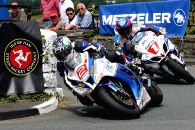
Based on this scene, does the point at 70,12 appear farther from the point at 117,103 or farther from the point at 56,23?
the point at 117,103

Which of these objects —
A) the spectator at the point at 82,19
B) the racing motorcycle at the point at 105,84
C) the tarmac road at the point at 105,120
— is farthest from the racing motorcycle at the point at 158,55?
the spectator at the point at 82,19

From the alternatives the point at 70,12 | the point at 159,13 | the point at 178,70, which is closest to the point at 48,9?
the point at 70,12

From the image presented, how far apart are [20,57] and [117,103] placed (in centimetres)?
248

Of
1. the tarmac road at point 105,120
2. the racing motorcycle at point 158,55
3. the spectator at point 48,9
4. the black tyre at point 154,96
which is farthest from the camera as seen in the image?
the spectator at point 48,9

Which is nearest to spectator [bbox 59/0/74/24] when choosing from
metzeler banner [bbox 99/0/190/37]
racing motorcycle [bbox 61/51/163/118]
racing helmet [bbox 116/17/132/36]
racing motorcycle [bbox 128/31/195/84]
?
metzeler banner [bbox 99/0/190/37]

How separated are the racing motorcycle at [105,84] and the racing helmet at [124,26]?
2.96 m

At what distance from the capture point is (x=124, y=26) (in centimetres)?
1250

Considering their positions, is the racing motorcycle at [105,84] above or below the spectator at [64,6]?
below

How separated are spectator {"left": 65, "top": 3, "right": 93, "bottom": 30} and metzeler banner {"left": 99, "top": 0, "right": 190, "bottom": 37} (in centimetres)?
77

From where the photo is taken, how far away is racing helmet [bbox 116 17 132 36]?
12.5 metres

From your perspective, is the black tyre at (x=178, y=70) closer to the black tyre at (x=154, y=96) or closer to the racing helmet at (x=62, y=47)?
the black tyre at (x=154, y=96)

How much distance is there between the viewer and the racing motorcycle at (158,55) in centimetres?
1304

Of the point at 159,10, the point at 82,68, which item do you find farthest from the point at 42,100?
the point at 159,10

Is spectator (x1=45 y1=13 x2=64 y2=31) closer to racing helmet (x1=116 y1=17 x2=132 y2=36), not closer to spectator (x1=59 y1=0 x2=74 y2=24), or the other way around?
spectator (x1=59 y1=0 x2=74 y2=24)
